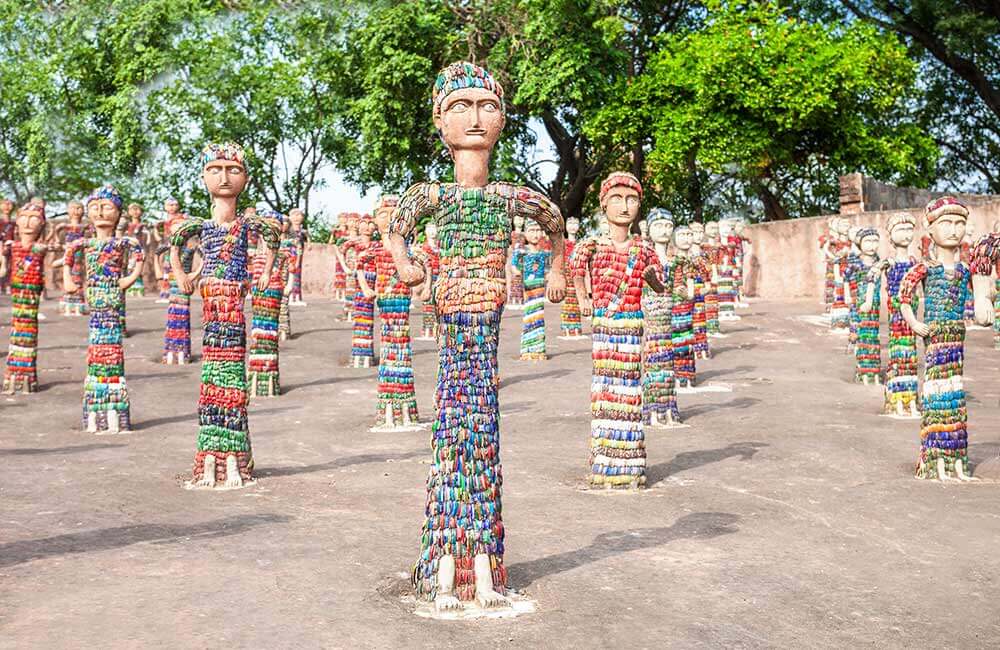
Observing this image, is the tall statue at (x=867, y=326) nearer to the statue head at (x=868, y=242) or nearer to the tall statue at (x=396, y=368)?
the statue head at (x=868, y=242)

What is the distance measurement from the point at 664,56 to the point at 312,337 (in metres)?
16.3

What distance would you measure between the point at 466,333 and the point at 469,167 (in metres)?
1.00

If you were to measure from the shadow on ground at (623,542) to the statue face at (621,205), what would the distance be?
2.67 m

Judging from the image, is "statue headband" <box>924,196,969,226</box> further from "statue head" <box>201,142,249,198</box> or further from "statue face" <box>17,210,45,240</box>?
"statue face" <box>17,210,45,240</box>

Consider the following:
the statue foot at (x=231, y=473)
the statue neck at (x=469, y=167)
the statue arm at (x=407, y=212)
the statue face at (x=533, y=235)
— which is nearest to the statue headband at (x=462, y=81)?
the statue neck at (x=469, y=167)

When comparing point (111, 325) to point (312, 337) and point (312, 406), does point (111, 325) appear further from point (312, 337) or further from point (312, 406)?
point (312, 337)

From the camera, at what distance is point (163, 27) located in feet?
127

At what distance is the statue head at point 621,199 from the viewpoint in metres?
9.57

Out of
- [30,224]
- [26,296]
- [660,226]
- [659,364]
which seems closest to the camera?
[659,364]

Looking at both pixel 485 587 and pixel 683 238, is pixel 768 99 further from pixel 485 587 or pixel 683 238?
pixel 485 587

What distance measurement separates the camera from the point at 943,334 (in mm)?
9578

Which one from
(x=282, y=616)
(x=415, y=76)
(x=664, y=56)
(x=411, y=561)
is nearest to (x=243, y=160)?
(x=411, y=561)

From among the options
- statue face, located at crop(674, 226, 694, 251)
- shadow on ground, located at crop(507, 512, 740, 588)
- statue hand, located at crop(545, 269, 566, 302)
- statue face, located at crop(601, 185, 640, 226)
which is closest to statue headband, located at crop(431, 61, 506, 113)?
statue hand, located at crop(545, 269, 566, 302)

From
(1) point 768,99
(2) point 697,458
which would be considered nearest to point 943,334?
(2) point 697,458
